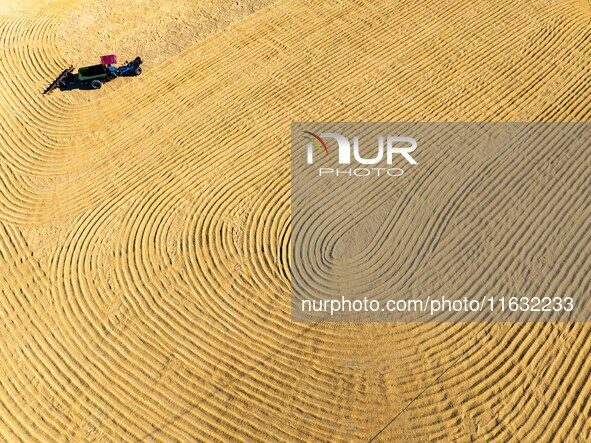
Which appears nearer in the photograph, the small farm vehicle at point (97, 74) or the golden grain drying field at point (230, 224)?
the golden grain drying field at point (230, 224)

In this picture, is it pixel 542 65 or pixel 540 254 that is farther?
pixel 542 65

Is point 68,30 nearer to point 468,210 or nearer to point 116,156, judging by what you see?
point 116,156

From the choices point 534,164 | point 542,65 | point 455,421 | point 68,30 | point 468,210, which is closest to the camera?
point 455,421

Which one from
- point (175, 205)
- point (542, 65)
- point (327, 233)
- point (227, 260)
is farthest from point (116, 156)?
point (542, 65)

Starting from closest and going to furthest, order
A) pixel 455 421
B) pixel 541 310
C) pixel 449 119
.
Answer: pixel 455 421 < pixel 541 310 < pixel 449 119

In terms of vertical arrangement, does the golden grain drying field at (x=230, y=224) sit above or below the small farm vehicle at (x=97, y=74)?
below
